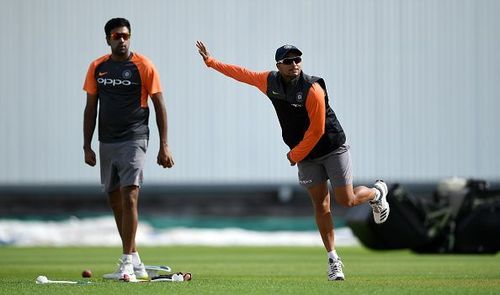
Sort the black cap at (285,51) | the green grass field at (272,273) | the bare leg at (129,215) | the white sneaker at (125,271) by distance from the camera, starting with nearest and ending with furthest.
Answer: the green grass field at (272,273)
the black cap at (285,51)
the white sneaker at (125,271)
the bare leg at (129,215)

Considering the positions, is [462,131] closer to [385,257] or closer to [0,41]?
[0,41]

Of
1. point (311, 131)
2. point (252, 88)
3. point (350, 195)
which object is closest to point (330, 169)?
point (350, 195)

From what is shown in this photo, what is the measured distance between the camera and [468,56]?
37281mm

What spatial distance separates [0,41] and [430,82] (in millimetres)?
12494

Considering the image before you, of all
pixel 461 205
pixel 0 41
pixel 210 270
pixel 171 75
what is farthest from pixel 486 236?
pixel 0 41

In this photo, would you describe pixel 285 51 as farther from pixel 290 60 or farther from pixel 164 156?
pixel 164 156

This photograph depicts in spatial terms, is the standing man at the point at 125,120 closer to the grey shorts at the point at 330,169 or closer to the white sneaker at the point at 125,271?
the white sneaker at the point at 125,271

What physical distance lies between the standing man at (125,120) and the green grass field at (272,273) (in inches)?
22.2

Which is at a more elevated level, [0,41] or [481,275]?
[0,41]

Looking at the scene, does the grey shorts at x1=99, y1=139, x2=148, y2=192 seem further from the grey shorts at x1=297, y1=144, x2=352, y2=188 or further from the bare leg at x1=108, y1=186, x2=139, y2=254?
the grey shorts at x1=297, y1=144, x2=352, y2=188

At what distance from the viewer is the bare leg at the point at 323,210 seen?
1071 centimetres

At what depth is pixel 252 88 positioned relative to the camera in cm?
3612

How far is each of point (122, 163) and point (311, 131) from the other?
5.23ft

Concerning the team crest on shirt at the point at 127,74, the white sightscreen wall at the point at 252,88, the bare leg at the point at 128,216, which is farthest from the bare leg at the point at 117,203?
the white sightscreen wall at the point at 252,88
